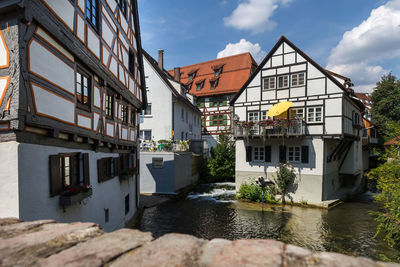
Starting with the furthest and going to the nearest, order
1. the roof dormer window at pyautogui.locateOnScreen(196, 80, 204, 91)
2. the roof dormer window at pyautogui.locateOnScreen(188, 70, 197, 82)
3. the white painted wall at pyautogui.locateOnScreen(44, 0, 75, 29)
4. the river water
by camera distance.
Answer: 1. the roof dormer window at pyautogui.locateOnScreen(188, 70, 197, 82)
2. the roof dormer window at pyautogui.locateOnScreen(196, 80, 204, 91)
3. the river water
4. the white painted wall at pyautogui.locateOnScreen(44, 0, 75, 29)

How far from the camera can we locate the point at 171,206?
16109 mm

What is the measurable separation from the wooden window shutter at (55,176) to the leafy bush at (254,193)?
14.6 meters

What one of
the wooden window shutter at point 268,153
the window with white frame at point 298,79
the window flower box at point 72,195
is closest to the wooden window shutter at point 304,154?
the wooden window shutter at point 268,153

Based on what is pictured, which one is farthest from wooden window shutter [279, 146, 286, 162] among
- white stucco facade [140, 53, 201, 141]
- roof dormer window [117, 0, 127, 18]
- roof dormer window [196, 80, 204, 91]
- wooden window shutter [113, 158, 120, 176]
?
roof dormer window [196, 80, 204, 91]

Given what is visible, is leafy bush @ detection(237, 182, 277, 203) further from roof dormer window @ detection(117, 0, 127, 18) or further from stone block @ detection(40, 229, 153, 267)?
stone block @ detection(40, 229, 153, 267)

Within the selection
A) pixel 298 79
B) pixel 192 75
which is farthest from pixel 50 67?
pixel 192 75

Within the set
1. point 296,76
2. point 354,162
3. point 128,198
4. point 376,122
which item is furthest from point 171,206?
point 376,122

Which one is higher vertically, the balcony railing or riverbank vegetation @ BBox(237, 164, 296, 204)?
the balcony railing

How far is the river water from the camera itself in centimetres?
1053

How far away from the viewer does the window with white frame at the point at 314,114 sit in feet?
53.6

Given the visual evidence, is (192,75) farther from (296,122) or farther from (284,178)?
(284,178)

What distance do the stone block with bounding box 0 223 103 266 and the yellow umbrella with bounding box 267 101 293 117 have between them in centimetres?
1478

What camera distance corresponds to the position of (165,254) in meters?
1.72

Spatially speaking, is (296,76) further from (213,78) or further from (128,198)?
(213,78)
